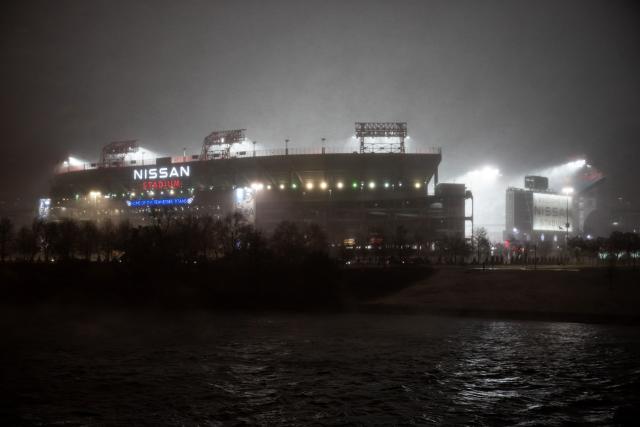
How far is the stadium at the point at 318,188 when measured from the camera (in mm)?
85375

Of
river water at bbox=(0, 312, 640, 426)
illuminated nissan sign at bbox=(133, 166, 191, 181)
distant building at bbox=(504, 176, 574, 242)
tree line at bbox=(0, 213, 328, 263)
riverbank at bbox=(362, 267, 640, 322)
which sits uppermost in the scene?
illuminated nissan sign at bbox=(133, 166, 191, 181)

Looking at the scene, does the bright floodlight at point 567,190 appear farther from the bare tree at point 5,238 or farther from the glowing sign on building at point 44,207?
the glowing sign on building at point 44,207

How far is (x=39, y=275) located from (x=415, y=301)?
34.0 metres

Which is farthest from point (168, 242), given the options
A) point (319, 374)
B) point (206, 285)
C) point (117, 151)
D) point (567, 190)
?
point (567, 190)

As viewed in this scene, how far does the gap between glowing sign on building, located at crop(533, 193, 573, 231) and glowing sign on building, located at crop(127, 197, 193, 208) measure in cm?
6792

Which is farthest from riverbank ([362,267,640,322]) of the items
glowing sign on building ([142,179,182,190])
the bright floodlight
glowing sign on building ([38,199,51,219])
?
glowing sign on building ([38,199,51,219])

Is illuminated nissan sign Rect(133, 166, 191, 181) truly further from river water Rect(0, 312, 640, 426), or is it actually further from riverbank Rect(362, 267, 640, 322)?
river water Rect(0, 312, 640, 426)

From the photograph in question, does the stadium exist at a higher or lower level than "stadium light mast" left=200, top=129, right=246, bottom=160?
lower

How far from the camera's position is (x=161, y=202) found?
300 feet

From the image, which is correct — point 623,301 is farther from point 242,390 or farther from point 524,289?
point 242,390

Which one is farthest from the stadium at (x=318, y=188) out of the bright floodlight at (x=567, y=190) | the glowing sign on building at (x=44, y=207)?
the bright floodlight at (x=567, y=190)

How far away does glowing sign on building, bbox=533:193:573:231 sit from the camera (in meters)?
108

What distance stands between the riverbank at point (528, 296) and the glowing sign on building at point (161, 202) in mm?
56189

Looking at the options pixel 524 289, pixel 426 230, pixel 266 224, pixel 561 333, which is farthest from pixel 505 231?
pixel 561 333
